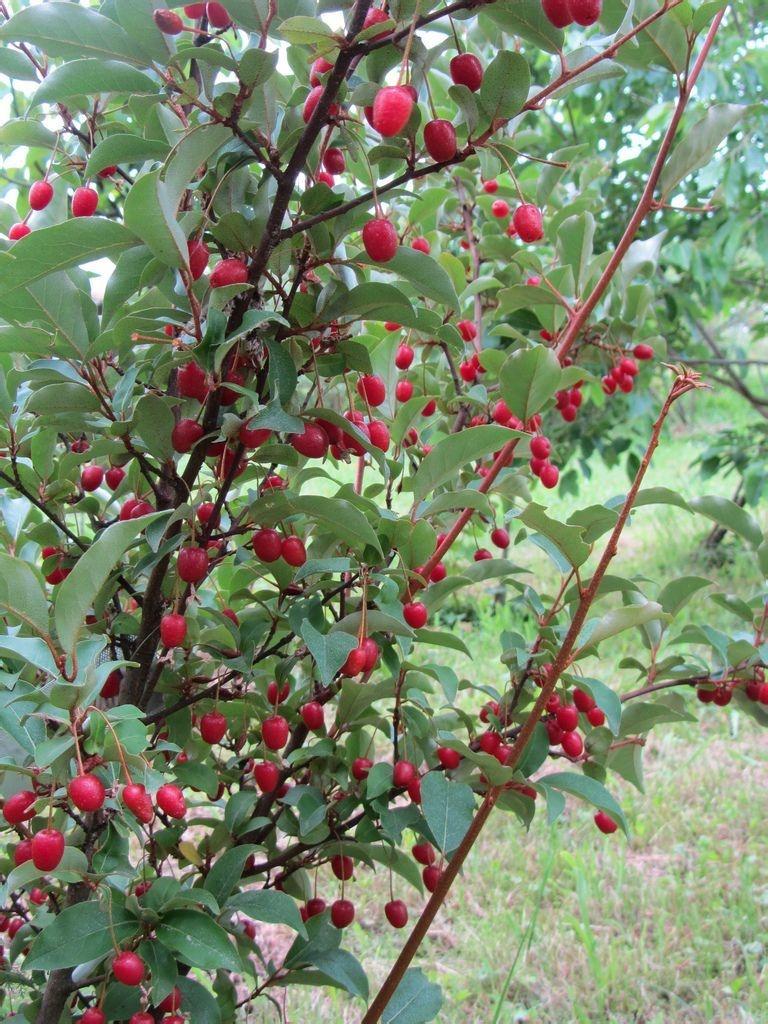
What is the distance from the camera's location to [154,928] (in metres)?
0.89

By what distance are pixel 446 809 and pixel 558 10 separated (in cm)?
77

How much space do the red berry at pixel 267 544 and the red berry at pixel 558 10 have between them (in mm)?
530

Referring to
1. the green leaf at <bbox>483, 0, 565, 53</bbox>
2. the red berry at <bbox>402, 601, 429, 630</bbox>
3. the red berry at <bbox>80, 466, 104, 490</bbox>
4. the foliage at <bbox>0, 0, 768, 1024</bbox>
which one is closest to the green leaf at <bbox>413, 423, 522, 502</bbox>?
the foliage at <bbox>0, 0, 768, 1024</bbox>

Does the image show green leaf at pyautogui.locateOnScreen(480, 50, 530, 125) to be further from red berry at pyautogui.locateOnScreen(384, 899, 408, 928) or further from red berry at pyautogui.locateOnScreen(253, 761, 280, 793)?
red berry at pyautogui.locateOnScreen(384, 899, 408, 928)

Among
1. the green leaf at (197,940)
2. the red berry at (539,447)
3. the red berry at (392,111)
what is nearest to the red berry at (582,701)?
the red berry at (539,447)

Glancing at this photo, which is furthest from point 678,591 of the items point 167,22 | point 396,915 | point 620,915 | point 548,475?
point 620,915

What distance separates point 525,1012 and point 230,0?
177 cm

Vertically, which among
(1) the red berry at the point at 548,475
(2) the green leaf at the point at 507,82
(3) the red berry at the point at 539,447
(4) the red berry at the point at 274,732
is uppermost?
(2) the green leaf at the point at 507,82

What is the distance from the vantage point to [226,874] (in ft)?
3.34

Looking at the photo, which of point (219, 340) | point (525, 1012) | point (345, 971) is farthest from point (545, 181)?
point (525, 1012)

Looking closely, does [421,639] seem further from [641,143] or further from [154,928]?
[641,143]

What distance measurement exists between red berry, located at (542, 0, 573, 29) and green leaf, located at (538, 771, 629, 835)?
0.78 metres

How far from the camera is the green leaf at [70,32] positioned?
0.78 m

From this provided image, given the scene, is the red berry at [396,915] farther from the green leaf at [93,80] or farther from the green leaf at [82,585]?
the green leaf at [93,80]
